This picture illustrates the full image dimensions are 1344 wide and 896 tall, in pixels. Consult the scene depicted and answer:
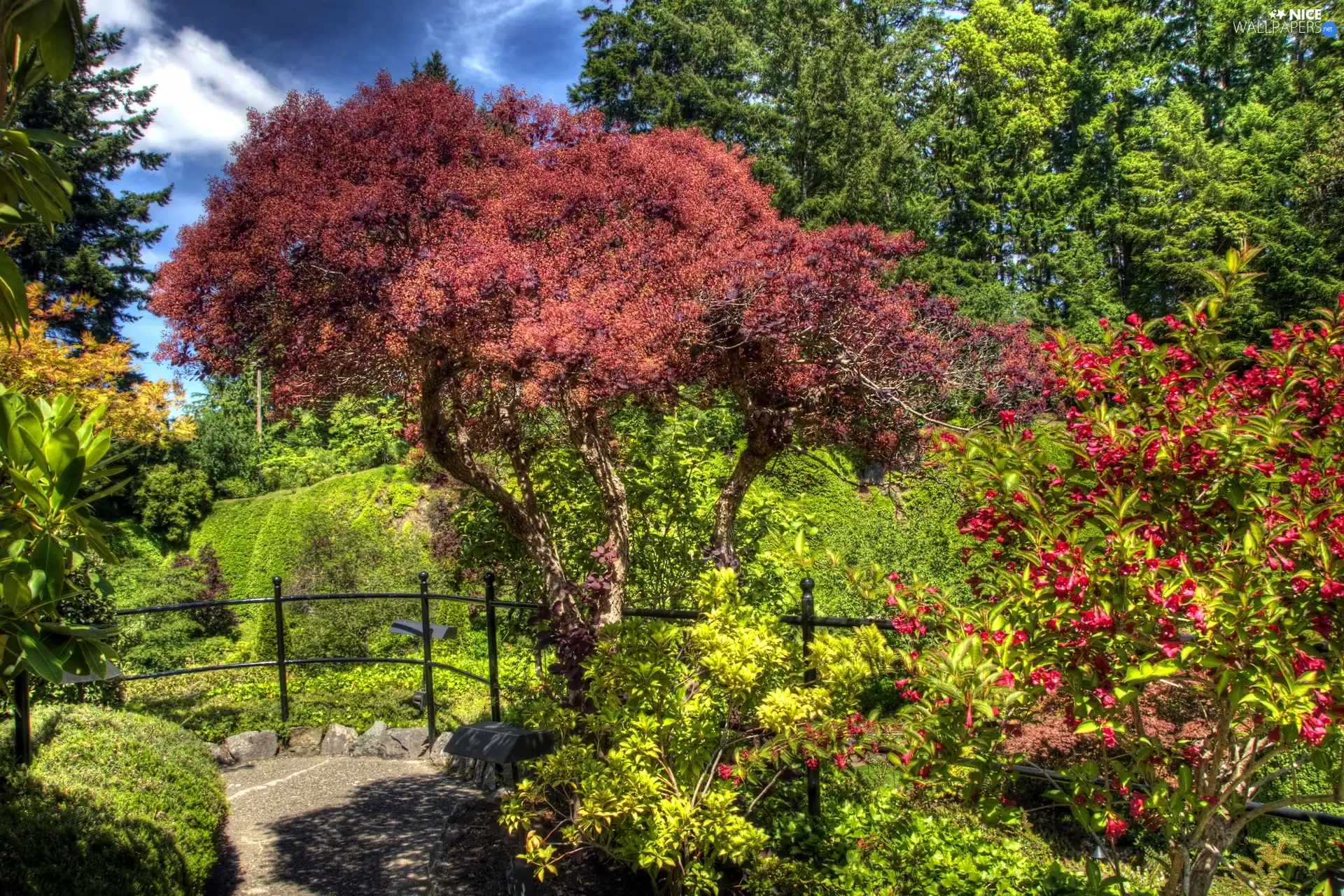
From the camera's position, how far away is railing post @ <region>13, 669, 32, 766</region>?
11.8 feet

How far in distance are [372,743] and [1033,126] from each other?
23044 mm

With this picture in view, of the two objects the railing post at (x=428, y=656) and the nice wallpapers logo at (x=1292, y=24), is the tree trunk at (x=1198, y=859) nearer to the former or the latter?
the railing post at (x=428, y=656)

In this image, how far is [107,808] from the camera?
11.6 feet

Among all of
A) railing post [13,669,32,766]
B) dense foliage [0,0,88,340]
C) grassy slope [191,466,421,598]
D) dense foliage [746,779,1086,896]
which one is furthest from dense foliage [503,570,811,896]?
grassy slope [191,466,421,598]

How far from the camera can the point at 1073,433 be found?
238cm

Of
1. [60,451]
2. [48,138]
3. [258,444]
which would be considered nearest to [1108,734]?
[60,451]

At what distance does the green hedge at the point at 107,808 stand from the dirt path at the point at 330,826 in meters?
0.26

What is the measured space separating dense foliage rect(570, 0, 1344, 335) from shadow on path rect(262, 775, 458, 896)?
14082 mm

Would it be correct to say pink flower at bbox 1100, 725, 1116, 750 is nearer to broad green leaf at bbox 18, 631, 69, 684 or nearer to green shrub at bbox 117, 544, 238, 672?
broad green leaf at bbox 18, 631, 69, 684

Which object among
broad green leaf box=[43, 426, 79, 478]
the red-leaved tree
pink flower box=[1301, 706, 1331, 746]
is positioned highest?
the red-leaved tree

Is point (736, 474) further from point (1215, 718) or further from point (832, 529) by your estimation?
point (832, 529)

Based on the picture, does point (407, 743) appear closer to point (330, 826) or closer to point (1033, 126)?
point (330, 826)

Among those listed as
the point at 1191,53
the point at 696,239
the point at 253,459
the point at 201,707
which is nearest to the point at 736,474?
the point at 696,239

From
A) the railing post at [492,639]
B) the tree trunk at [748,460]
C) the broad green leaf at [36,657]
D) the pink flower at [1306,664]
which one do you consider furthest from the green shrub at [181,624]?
the pink flower at [1306,664]
